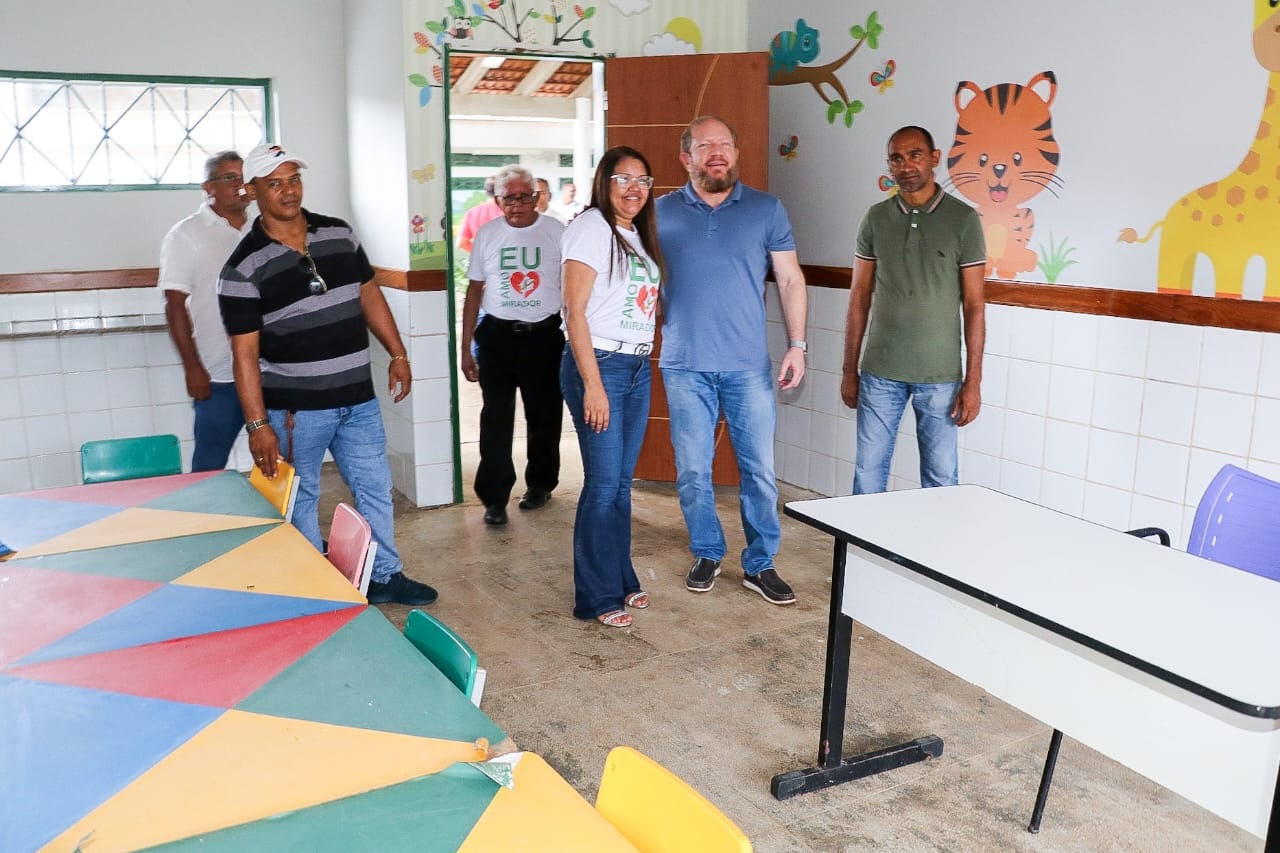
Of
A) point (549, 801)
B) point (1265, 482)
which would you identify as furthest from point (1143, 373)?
point (549, 801)

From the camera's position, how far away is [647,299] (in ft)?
11.5

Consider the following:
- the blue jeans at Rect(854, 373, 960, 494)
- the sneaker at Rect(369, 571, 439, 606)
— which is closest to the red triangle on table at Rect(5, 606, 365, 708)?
the sneaker at Rect(369, 571, 439, 606)

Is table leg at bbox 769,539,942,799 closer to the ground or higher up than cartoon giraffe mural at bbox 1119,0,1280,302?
closer to the ground

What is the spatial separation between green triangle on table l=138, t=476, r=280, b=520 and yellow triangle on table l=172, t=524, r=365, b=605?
27 centimetres

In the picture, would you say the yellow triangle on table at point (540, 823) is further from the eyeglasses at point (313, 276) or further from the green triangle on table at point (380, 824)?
the eyeglasses at point (313, 276)

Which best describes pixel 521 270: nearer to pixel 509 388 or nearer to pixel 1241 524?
pixel 509 388

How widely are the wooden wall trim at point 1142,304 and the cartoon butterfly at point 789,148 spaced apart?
1.46 m

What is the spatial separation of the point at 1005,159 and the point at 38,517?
366cm

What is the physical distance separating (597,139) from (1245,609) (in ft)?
14.2

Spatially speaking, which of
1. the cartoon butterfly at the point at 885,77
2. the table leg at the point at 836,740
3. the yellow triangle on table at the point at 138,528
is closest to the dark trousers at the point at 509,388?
the cartoon butterfly at the point at 885,77

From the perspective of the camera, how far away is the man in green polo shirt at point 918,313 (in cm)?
377

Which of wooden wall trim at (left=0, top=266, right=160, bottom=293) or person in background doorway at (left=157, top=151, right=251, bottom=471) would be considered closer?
person in background doorway at (left=157, top=151, right=251, bottom=471)

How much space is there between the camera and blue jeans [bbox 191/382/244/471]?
13.4ft

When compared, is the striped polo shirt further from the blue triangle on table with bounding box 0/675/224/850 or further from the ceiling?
the ceiling
